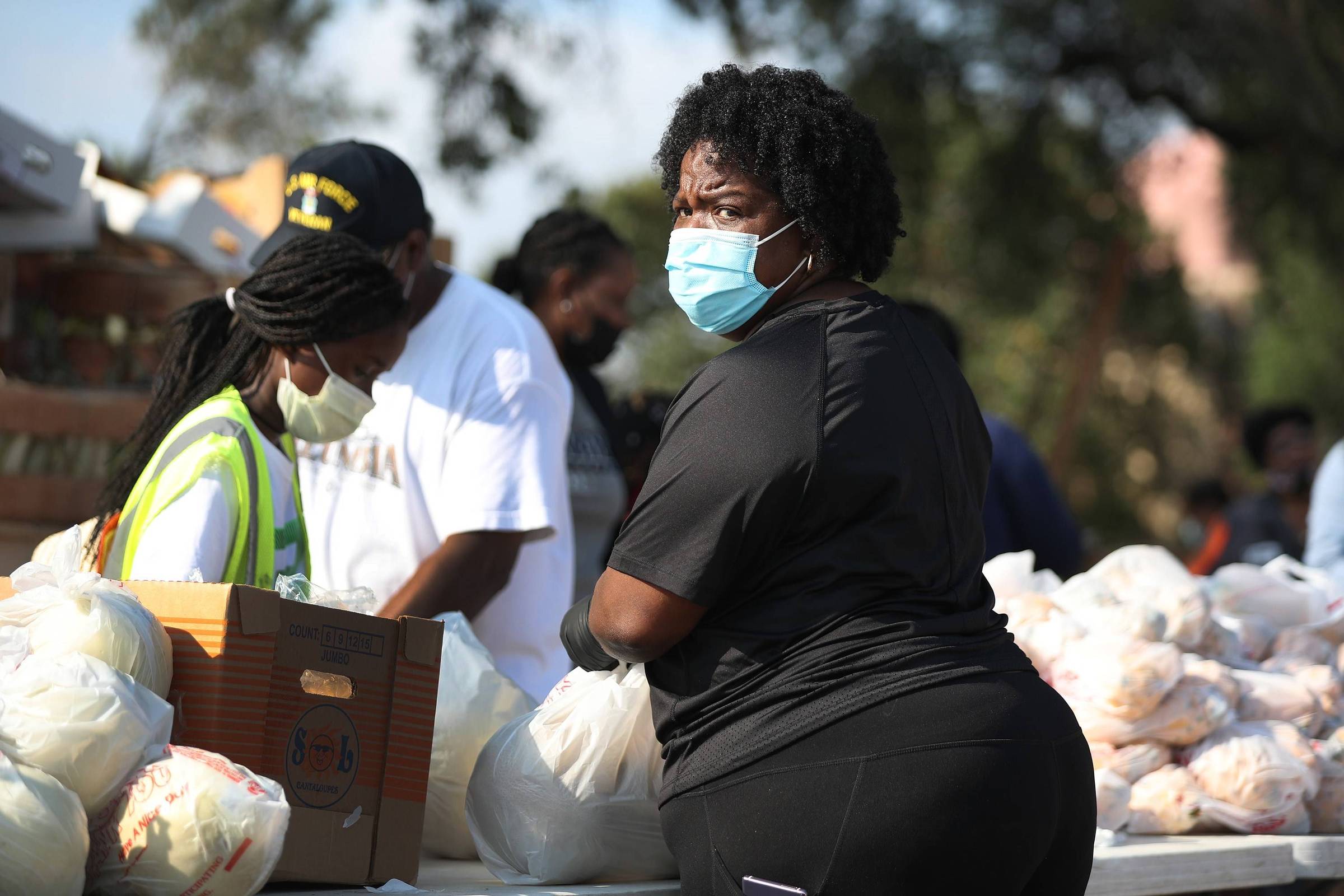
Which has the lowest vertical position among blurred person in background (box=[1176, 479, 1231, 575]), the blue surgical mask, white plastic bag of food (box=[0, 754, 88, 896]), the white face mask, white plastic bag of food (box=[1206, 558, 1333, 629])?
blurred person in background (box=[1176, 479, 1231, 575])

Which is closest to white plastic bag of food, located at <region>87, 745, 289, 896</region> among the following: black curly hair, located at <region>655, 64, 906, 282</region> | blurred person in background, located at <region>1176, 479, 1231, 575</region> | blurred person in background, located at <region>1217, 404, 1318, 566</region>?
black curly hair, located at <region>655, 64, 906, 282</region>

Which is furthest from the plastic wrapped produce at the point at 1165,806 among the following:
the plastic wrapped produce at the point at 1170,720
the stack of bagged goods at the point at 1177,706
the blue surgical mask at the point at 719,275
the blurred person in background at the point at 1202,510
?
the blurred person in background at the point at 1202,510

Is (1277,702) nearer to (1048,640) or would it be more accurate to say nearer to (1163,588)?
(1163,588)

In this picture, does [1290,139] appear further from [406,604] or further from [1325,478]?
[406,604]

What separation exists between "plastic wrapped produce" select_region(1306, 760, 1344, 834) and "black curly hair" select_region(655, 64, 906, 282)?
6.66 ft

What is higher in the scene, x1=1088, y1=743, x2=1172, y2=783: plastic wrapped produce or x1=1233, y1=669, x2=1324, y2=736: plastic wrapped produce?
x1=1233, y1=669, x2=1324, y2=736: plastic wrapped produce

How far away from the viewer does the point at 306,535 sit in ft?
9.70

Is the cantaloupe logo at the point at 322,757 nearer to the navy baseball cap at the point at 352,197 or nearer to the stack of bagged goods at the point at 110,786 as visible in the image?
the stack of bagged goods at the point at 110,786

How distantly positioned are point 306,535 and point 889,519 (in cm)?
140

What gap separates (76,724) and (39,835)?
0.51ft

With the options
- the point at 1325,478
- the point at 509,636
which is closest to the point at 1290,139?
the point at 1325,478

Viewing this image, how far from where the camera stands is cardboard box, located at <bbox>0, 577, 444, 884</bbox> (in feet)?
7.06

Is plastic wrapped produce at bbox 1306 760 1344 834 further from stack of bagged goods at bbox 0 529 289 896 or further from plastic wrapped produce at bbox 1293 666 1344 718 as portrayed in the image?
stack of bagged goods at bbox 0 529 289 896

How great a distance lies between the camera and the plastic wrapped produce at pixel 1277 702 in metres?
3.62
